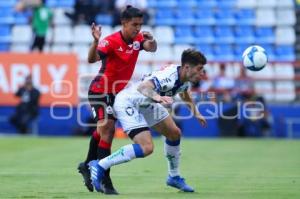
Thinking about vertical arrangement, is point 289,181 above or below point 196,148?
above

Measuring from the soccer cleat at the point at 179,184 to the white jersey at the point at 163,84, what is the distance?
1.18 meters

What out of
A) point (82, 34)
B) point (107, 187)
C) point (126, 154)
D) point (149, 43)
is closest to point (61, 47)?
point (82, 34)

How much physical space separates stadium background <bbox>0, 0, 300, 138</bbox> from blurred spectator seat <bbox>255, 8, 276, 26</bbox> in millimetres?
28

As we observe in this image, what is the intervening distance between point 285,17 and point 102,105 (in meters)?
17.4

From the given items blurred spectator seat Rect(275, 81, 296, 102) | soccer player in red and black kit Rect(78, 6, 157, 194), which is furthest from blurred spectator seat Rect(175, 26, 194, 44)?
soccer player in red and black kit Rect(78, 6, 157, 194)

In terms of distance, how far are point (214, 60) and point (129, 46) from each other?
1546 centimetres

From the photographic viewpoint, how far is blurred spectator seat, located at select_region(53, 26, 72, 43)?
26.6 m

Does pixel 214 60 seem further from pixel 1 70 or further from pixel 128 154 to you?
pixel 128 154

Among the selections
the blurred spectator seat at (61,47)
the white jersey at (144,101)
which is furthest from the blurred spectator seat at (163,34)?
the white jersey at (144,101)

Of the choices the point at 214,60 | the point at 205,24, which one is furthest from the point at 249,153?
the point at 205,24

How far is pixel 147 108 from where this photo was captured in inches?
384

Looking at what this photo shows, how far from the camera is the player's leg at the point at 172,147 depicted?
9852mm

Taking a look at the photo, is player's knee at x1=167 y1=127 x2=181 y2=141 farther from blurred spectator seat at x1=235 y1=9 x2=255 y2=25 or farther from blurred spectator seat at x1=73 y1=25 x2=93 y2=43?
blurred spectator seat at x1=235 y1=9 x2=255 y2=25

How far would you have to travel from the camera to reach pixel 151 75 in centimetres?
945
